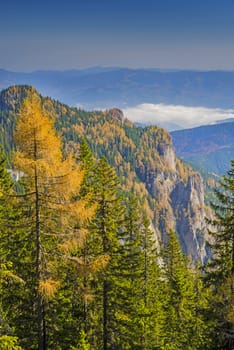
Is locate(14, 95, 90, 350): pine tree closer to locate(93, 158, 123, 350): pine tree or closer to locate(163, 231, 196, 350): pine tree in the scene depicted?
locate(93, 158, 123, 350): pine tree

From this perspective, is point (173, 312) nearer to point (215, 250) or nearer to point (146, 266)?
point (146, 266)

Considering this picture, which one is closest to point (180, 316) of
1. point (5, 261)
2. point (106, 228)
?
point (106, 228)

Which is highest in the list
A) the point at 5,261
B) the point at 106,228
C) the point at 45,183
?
the point at 45,183

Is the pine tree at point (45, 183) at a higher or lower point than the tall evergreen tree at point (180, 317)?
A: higher

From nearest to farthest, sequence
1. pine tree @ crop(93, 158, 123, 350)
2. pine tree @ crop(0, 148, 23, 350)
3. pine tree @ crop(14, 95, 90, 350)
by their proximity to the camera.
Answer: pine tree @ crop(0, 148, 23, 350) < pine tree @ crop(14, 95, 90, 350) < pine tree @ crop(93, 158, 123, 350)

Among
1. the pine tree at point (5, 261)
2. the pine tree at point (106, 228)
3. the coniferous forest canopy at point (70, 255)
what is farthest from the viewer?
the pine tree at point (106, 228)

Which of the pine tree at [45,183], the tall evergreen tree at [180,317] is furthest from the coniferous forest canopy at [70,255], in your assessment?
the tall evergreen tree at [180,317]

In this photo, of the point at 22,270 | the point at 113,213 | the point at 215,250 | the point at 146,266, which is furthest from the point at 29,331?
the point at 146,266

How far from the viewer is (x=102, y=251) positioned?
23969 mm

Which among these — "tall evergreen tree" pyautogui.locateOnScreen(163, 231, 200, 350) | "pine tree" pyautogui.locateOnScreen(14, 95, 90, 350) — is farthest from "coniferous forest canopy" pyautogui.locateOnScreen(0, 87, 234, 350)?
"tall evergreen tree" pyautogui.locateOnScreen(163, 231, 200, 350)

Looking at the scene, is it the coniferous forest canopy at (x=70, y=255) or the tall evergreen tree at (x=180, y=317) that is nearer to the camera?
the coniferous forest canopy at (x=70, y=255)

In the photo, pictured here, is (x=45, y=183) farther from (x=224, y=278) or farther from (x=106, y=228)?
(x=224, y=278)

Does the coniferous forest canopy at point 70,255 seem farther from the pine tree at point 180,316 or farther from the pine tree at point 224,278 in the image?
the pine tree at point 180,316

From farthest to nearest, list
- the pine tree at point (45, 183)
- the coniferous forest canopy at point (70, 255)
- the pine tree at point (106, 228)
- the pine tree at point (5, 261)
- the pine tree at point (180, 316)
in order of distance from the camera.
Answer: the pine tree at point (180, 316), the pine tree at point (106, 228), the coniferous forest canopy at point (70, 255), the pine tree at point (45, 183), the pine tree at point (5, 261)
